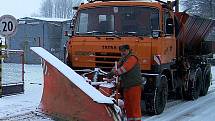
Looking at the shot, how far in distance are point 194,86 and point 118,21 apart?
13.5 ft

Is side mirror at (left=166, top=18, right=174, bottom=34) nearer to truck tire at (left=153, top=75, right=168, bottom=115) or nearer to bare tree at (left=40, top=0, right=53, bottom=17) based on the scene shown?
truck tire at (left=153, top=75, right=168, bottom=115)

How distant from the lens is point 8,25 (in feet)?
41.9

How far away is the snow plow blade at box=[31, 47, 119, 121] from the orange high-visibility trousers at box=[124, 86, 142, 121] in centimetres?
110

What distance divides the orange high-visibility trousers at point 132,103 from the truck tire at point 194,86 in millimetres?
5277

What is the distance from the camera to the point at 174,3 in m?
12.1

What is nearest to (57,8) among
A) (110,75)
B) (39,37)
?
(39,37)

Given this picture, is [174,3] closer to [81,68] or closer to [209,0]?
[81,68]

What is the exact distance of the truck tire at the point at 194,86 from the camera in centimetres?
1350

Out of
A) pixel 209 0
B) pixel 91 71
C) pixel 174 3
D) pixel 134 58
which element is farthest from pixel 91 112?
pixel 209 0

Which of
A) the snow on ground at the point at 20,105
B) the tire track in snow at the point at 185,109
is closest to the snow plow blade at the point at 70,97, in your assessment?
the snow on ground at the point at 20,105

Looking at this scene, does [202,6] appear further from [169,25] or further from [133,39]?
[133,39]

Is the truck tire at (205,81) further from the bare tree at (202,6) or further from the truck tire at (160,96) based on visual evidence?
the bare tree at (202,6)

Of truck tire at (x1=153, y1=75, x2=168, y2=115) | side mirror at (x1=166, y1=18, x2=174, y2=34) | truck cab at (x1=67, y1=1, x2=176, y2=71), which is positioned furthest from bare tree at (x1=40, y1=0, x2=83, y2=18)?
truck tire at (x1=153, y1=75, x2=168, y2=115)

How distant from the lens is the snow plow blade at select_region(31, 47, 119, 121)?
7.30 meters
